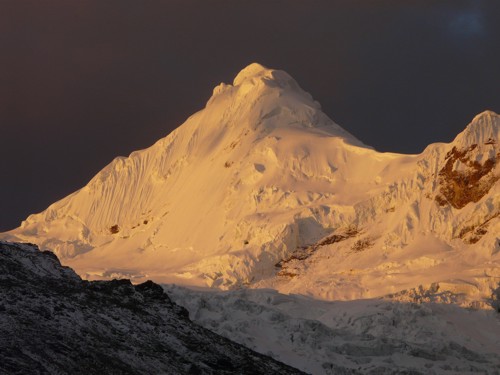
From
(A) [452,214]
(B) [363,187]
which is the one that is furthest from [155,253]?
(A) [452,214]

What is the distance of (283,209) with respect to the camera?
144 metres

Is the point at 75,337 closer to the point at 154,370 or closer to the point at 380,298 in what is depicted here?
the point at 154,370

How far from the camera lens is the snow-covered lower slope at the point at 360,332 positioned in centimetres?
8156

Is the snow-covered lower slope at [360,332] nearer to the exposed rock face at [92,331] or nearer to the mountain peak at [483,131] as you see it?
the exposed rock face at [92,331]

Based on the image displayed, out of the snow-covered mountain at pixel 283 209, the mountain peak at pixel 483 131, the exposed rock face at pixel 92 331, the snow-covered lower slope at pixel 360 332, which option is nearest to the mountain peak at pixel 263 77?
the snow-covered mountain at pixel 283 209

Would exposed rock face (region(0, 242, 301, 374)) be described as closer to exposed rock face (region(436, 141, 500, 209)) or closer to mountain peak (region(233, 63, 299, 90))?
exposed rock face (region(436, 141, 500, 209))

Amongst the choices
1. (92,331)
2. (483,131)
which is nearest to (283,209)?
(483,131)

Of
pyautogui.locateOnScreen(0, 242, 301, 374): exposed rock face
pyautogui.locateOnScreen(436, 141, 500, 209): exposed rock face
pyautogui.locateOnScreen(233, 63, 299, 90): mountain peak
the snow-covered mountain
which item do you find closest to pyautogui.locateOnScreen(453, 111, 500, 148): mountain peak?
the snow-covered mountain

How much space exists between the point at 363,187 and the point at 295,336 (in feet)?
202

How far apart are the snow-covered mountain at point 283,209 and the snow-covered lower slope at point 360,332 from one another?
5424 mm

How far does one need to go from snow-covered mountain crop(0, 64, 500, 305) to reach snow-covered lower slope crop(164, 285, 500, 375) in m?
5.42

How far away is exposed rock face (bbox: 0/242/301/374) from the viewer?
50469mm

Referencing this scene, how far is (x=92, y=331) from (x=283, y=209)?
90341mm

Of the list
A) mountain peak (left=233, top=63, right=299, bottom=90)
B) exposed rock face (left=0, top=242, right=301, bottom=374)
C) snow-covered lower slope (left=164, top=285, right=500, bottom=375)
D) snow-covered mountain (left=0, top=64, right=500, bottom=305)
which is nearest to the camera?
exposed rock face (left=0, top=242, right=301, bottom=374)
